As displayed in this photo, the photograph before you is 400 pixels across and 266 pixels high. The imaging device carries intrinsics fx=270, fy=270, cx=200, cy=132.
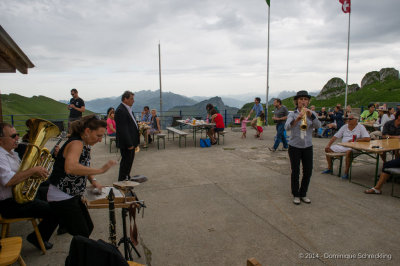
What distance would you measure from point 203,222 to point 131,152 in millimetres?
1959

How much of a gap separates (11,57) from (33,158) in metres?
2.16

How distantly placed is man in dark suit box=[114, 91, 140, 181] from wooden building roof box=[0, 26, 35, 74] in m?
1.73

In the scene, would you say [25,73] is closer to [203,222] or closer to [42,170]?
[42,170]

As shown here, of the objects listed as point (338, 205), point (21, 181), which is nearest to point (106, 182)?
point (21, 181)

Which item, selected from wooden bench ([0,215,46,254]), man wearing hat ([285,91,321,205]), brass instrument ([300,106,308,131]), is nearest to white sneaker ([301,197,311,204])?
man wearing hat ([285,91,321,205])

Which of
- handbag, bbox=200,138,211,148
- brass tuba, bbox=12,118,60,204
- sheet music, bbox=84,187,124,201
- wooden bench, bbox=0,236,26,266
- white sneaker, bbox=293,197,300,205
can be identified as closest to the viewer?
wooden bench, bbox=0,236,26,266

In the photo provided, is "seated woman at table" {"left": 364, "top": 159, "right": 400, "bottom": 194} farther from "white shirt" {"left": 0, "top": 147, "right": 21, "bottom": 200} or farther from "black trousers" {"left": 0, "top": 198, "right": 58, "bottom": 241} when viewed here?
"white shirt" {"left": 0, "top": 147, "right": 21, "bottom": 200}

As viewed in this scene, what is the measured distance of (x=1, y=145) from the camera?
3.13 meters

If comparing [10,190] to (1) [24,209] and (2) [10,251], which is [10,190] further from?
(2) [10,251]

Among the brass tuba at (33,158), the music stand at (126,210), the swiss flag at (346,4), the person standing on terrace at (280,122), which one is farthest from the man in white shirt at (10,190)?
the swiss flag at (346,4)

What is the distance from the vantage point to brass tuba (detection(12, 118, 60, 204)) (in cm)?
297

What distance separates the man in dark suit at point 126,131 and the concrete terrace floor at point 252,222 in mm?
710

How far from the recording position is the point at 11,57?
424 cm

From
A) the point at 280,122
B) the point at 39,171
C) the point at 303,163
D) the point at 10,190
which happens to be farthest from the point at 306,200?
the point at 280,122
